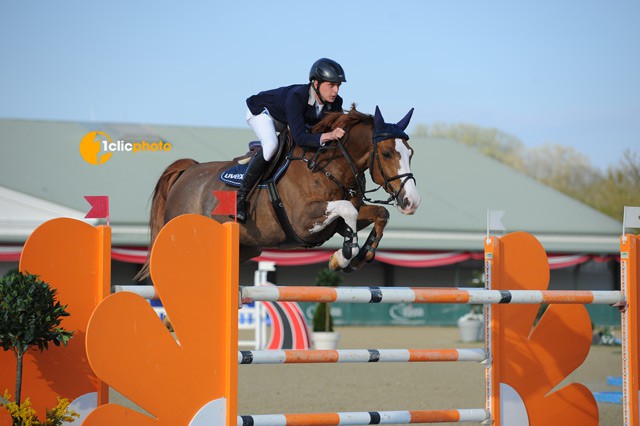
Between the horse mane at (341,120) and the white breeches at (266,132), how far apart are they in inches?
9.6

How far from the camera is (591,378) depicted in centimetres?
938

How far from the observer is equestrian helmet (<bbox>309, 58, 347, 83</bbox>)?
461cm

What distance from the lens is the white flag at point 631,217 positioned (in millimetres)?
4164

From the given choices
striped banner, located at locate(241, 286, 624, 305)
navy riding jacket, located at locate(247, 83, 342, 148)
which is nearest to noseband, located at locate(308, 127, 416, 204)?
navy riding jacket, located at locate(247, 83, 342, 148)

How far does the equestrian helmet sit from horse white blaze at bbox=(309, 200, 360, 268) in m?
0.67

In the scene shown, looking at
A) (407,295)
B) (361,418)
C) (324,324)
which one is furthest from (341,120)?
(324,324)

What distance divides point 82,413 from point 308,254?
16276 millimetres

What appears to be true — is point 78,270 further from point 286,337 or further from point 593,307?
point 593,307

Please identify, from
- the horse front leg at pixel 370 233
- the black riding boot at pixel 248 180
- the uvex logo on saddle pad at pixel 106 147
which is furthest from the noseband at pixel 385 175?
the uvex logo on saddle pad at pixel 106 147

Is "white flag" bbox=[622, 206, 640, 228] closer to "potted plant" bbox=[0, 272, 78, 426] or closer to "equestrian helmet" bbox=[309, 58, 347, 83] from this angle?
"equestrian helmet" bbox=[309, 58, 347, 83]

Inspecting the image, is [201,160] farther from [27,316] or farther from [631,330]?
[27,316]

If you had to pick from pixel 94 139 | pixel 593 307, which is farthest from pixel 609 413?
pixel 94 139

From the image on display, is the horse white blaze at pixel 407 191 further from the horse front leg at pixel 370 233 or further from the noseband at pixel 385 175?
the horse front leg at pixel 370 233

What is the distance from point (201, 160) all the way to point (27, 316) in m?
17.8
